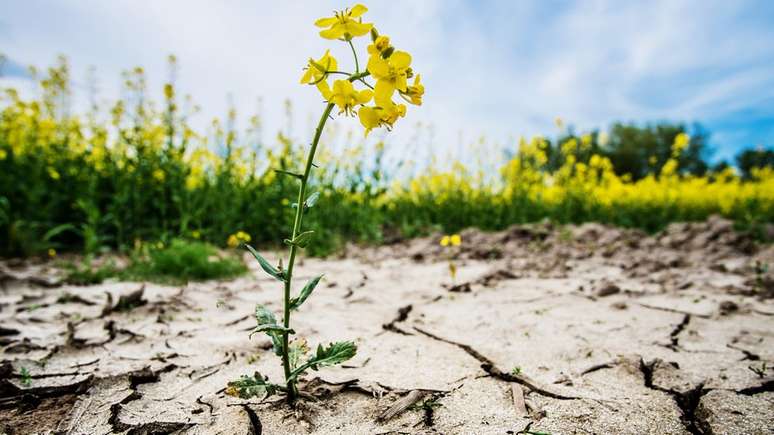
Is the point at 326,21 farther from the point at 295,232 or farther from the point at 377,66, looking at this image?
the point at 295,232

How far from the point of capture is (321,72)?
1.00 m

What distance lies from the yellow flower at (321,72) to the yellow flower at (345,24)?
43mm

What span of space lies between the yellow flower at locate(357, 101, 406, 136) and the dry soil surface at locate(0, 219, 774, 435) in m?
0.74

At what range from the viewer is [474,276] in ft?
10.5

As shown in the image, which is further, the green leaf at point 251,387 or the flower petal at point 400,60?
the green leaf at point 251,387

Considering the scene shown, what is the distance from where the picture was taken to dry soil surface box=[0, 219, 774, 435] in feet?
3.87

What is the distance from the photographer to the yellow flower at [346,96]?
97cm

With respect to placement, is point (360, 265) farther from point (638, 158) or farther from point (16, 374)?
point (638, 158)

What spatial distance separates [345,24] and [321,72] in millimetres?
113

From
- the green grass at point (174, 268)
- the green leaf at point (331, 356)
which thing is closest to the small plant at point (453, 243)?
the green grass at point (174, 268)

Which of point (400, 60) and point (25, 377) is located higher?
point (400, 60)

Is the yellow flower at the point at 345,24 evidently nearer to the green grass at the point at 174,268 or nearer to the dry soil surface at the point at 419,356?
the dry soil surface at the point at 419,356

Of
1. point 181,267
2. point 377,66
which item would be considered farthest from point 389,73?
point 181,267

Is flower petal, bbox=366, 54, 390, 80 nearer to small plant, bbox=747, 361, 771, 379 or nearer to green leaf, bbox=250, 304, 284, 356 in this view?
green leaf, bbox=250, 304, 284, 356
